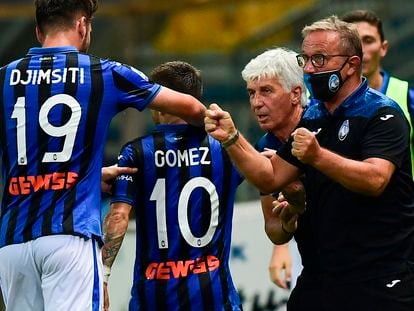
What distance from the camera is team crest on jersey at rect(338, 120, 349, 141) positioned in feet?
16.0

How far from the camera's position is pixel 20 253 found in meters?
4.89

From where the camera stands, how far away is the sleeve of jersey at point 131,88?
497cm

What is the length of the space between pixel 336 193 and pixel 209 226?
780mm

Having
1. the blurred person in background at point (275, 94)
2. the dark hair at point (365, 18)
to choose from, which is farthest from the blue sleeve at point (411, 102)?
the blurred person in background at point (275, 94)

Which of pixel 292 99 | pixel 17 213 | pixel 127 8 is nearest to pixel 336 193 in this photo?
pixel 292 99

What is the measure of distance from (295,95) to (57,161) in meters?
1.29

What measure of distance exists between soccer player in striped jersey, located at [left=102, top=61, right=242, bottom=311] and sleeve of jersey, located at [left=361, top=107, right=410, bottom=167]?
962 millimetres

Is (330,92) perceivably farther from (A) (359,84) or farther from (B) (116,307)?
(B) (116,307)

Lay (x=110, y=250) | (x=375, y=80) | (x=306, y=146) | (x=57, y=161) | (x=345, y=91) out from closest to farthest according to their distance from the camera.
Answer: (x=306, y=146)
(x=57, y=161)
(x=345, y=91)
(x=110, y=250)
(x=375, y=80)

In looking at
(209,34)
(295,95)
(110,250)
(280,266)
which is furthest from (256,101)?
(209,34)

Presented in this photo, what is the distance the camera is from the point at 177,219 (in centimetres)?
543

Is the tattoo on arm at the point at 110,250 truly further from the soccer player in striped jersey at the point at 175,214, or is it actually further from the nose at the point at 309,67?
the nose at the point at 309,67

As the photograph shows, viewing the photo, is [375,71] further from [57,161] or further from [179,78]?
[57,161]

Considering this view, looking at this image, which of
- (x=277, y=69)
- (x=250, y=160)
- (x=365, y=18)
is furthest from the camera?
(x=365, y=18)
